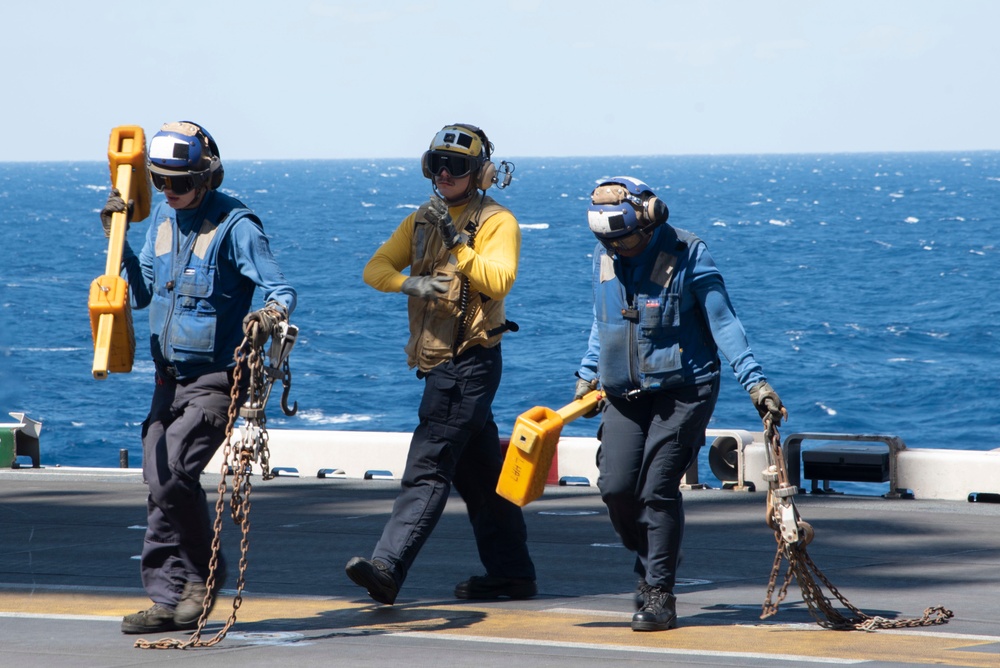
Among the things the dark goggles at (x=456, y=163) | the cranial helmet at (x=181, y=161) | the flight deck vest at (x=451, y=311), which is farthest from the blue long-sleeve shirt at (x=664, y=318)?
the cranial helmet at (x=181, y=161)

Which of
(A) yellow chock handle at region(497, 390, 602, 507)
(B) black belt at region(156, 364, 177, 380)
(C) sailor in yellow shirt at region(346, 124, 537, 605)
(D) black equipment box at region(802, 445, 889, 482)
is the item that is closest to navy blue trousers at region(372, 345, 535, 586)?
(C) sailor in yellow shirt at region(346, 124, 537, 605)

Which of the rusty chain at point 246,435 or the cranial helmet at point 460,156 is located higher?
the cranial helmet at point 460,156

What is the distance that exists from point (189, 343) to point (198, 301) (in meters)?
0.18

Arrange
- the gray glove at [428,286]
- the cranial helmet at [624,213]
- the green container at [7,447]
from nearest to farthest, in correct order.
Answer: the cranial helmet at [624,213], the gray glove at [428,286], the green container at [7,447]

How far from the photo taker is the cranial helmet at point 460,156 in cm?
743

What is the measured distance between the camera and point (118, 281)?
265 inches

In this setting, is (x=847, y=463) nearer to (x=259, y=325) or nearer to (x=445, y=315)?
(x=445, y=315)

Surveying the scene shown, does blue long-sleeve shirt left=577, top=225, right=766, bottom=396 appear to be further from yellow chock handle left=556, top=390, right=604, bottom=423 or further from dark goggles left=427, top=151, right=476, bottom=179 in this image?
dark goggles left=427, top=151, right=476, bottom=179

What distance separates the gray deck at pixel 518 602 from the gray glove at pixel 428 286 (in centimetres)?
144

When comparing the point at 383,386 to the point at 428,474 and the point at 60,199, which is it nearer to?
the point at 428,474

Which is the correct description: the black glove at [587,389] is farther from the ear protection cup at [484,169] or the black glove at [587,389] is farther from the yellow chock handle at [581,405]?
the ear protection cup at [484,169]

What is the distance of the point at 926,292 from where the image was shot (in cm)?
6931

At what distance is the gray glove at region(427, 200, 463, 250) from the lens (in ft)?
23.5

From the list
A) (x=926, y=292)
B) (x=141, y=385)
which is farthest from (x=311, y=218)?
(x=141, y=385)
